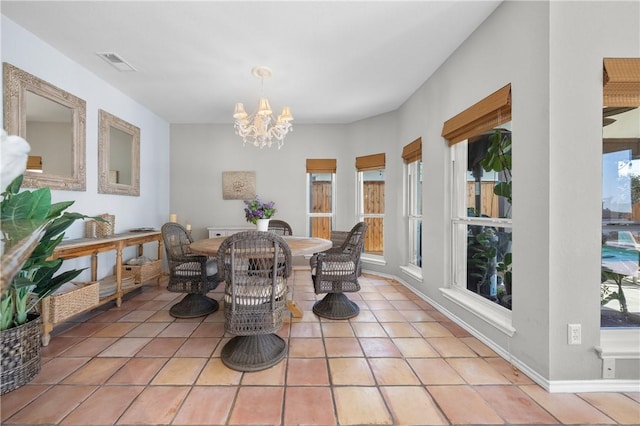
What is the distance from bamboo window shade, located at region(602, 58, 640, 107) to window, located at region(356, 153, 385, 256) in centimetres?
273

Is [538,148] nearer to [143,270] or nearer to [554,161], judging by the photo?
[554,161]

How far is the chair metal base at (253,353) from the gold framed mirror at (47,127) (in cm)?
228

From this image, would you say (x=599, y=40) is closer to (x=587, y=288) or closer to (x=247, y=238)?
(x=587, y=288)

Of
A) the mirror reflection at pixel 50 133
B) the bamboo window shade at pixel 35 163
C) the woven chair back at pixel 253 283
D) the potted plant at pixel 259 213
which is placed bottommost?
the woven chair back at pixel 253 283

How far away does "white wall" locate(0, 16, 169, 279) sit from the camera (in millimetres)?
2189

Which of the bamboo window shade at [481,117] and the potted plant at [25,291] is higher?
the bamboo window shade at [481,117]

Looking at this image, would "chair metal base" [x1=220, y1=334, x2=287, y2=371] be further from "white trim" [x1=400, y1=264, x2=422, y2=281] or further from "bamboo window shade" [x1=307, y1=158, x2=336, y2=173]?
"bamboo window shade" [x1=307, y1=158, x2=336, y2=173]

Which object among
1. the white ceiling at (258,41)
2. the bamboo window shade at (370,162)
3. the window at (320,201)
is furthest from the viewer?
the window at (320,201)

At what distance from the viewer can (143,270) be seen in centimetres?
310

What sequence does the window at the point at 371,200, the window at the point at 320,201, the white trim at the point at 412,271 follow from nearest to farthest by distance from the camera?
the white trim at the point at 412,271
the window at the point at 371,200
the window at the point at 320,201

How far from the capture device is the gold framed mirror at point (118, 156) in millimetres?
2992

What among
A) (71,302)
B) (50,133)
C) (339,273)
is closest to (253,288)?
(339,273)

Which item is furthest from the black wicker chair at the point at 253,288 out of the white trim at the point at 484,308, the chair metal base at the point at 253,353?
the white trim at the point at 484,308

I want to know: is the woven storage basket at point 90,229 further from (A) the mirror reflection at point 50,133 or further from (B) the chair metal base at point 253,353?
(B) the chair metal base at point 253,353
